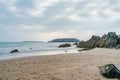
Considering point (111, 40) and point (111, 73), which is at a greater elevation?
point (111, 40)

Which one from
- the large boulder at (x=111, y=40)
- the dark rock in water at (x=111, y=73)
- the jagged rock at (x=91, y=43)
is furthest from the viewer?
the jagged rock at (x=91, y=43)

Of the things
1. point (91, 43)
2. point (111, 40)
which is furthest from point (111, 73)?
point (91, 43)

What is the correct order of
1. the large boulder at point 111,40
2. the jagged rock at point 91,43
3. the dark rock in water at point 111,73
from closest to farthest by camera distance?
the dark rock in water at point 111,73 → the large boulder at point 111,40 → the jagged rock at point 91,43

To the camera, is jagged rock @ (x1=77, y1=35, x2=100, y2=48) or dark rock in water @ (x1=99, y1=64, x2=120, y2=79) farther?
jagged rock @ (x1=77, y1=35, x2=100, y2=48)

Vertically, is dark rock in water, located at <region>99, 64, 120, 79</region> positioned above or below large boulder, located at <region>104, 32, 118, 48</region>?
below

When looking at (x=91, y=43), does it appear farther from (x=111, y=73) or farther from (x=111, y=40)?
(x=111, y=73)

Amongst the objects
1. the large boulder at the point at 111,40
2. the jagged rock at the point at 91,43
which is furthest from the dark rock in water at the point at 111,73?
the jagged rock at the point at 91,43

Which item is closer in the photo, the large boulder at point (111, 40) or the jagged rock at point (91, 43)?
the large boulder at point (111, 40)

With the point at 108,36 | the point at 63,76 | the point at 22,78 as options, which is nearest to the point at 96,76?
the point at 63,76

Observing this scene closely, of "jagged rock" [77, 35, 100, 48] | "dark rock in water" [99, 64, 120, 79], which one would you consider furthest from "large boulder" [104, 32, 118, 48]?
"dark rock in water" [99, 64, 120, 79]

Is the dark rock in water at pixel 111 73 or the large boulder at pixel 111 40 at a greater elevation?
the large boulder at pixel 111 40

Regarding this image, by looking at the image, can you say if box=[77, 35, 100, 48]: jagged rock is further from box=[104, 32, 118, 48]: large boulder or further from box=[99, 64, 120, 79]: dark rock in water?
box=[99, 64, 120, 79]: dark rock in water

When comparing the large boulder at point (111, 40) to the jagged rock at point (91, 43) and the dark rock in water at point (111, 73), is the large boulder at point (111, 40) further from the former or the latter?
the dark rock in water at point (111, 73)

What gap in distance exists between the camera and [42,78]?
11.2 m
